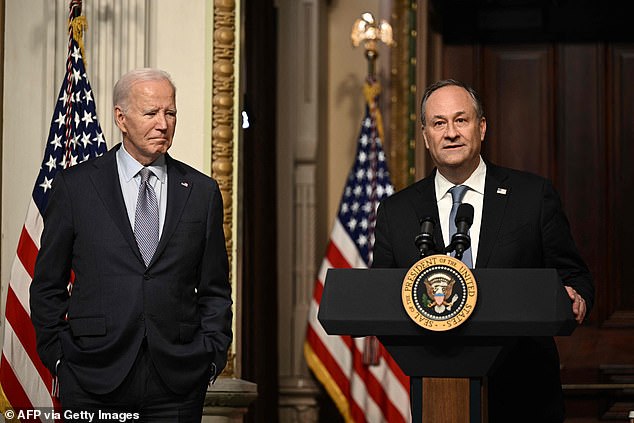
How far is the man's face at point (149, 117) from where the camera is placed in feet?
12.4

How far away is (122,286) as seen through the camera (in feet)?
12.1

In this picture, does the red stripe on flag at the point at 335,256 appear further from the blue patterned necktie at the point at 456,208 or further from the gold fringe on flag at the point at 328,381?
the blue patterned necktie at the point at 456,208

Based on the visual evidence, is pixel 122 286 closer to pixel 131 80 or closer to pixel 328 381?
pixel 131 80

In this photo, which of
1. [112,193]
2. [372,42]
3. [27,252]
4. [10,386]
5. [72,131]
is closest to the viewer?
[112,193]

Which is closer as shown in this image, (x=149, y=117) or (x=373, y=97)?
(x=149, y=117)

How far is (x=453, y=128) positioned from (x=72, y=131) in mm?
2212

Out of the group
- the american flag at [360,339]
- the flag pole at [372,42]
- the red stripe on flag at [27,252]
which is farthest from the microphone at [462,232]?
the flag pole at [372,42]

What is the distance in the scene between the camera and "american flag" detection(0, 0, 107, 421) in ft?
16.7

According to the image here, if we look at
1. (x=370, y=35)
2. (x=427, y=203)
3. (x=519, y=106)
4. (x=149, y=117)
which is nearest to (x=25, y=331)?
(x=149, y=117)

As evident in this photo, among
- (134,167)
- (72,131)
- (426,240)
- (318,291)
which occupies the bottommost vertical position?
(318,291)

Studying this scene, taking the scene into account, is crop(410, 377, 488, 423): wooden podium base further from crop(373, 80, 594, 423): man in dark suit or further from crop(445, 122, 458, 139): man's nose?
crop(445, 122, 458, 139): man's nose

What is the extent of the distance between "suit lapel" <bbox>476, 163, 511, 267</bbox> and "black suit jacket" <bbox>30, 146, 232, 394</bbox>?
2.81 feet

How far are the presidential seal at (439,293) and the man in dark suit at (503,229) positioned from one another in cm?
43

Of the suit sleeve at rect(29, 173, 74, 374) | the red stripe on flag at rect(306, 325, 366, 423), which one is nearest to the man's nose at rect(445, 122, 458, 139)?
the suit sleeve at rect(29, 173, 74, 374)
